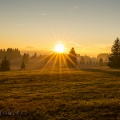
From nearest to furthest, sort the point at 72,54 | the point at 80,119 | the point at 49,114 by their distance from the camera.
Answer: the point at 80,119
the point at 49,114
the point at 72,54

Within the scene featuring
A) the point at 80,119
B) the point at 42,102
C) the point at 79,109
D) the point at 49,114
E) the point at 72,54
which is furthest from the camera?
the point at 72,54

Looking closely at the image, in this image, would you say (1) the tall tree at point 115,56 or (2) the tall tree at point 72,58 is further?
(2) the tall tree at point 72,58

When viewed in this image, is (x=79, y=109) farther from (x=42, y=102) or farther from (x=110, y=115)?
(x=42, y=102)

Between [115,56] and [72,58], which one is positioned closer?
[115,56]

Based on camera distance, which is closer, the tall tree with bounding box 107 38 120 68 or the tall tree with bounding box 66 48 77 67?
the tall tree with bounding box 107 38 120 68

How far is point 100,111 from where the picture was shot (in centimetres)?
1480

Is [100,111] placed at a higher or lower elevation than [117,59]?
lower

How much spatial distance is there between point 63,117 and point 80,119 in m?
1.34

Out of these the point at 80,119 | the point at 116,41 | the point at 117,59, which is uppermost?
the point at 116,41

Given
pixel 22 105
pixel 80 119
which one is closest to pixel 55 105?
pixel 22 105

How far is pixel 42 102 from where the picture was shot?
18.4 meters

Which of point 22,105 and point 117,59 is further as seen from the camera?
point 117,59

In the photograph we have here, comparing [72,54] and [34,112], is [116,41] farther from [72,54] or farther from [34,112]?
[34,112]

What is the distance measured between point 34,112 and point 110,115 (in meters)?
6.32
